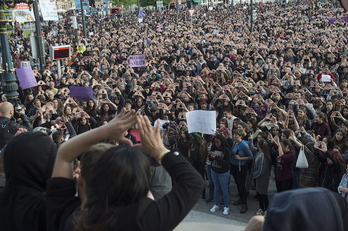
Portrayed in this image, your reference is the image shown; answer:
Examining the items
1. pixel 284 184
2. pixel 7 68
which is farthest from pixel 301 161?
pixel 7 68

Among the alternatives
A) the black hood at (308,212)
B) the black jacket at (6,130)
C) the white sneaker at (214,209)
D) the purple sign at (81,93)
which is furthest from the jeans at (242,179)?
the black hood at (308,212)

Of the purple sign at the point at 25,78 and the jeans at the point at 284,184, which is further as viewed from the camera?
the purple sign at the point at 25,78

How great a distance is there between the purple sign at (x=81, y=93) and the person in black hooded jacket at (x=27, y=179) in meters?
8.45

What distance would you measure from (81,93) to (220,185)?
4922 mm

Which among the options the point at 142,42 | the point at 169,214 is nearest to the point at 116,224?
the point at 169,214

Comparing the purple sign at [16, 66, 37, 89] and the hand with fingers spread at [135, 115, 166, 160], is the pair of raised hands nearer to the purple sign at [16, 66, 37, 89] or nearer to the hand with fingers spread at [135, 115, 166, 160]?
the hand with fingers spread at [135, 115, 166, 160]

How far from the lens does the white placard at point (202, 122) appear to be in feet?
23.2

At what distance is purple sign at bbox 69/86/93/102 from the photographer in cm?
1037

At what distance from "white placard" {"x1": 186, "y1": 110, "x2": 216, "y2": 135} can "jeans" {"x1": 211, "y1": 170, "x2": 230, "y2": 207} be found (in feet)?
→ 2.33

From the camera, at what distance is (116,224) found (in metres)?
1.59

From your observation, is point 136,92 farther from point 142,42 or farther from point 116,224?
point 142,42

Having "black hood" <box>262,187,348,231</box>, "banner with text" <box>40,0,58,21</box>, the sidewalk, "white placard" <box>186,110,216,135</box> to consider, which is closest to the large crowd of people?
the sidewalk

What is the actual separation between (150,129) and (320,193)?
76cm

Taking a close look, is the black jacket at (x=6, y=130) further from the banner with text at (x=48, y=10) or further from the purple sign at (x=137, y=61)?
the purple sign at (x=137, y=61)
